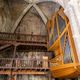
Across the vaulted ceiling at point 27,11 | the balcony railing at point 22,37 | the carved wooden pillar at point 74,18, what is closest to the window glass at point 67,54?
the carved wooden pillar at point 74,18

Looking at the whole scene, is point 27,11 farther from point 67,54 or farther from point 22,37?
point 67,54

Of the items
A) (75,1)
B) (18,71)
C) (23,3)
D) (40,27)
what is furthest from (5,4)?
(75,1)

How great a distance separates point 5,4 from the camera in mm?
20641

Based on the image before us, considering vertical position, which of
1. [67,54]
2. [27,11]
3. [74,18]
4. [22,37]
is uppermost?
[27,11]

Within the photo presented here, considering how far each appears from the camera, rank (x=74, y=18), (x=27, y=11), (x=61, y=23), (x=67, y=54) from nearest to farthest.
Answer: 1. (x=74, y=18)
2. (x=67, y=54)
3. (x=61, y=23)
4. (x=27, y=11)

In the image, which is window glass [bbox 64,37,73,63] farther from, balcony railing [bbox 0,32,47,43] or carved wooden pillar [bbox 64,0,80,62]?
balcony railing [bbox 0,32,47,43]

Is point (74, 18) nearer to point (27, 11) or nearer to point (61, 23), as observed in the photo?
point (61, 23)

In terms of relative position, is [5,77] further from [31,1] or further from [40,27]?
[31,1]

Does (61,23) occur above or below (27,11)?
below

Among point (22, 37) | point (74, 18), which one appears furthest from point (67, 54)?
point (22, 37)

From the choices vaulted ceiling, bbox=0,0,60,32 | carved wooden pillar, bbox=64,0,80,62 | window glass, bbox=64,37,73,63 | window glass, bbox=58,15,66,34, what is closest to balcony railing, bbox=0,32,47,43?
vaulted ceiling, bbox=0,0,60,32

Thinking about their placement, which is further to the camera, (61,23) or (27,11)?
(27,11)

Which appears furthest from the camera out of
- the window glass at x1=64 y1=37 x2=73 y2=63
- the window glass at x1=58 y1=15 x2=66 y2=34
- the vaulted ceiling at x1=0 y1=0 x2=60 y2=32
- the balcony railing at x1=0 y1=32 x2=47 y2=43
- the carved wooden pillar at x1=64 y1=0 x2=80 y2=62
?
the vaulted ceiling at x1=0 y1=0 x2=60 y2=32

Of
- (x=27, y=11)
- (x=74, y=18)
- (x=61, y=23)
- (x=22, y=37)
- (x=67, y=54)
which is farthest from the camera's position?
(x=27, y=11)
